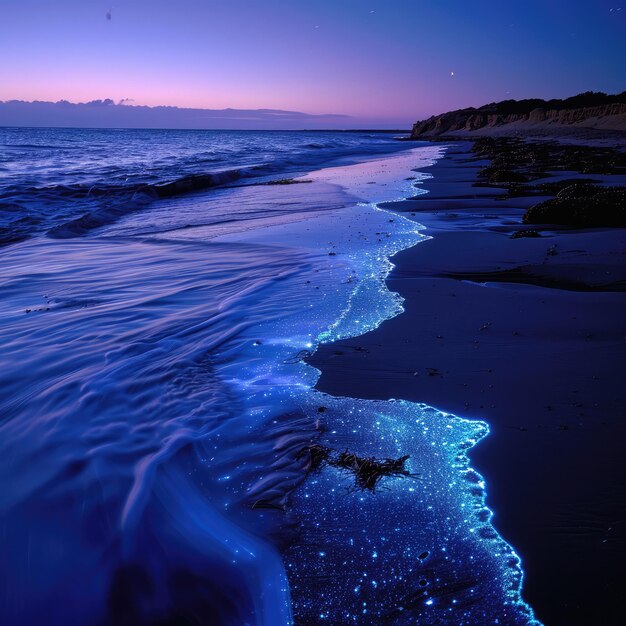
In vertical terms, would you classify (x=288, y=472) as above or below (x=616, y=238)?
below

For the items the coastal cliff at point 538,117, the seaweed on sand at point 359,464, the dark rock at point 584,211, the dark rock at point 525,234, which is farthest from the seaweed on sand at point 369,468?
the coastal cliff at point 538,117

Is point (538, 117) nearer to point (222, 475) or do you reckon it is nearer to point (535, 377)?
point (535, 377)

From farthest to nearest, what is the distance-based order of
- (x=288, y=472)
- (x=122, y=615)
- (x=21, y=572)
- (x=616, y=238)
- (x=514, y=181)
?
(x=514, y=181), (x=616, y=238), (x=288, y=472), (x=21, y=572), (x=122, y=615)

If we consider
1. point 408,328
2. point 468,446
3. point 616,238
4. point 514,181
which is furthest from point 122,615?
point 514,181

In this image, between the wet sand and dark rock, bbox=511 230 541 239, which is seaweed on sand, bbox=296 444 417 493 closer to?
the wet sand

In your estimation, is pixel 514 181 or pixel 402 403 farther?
pixel 514 181

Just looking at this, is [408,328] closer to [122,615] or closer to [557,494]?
[557,494]

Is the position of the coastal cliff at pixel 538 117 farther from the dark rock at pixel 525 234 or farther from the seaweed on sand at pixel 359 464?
the seaweed on sand at pixel 359 464

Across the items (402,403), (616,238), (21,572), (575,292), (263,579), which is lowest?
(21,572)
